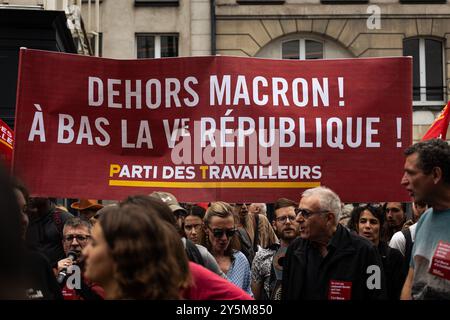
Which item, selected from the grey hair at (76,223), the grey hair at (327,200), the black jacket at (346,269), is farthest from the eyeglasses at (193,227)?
the black jacket at (346,269)

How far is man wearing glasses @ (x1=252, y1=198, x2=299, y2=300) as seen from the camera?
22.7ft

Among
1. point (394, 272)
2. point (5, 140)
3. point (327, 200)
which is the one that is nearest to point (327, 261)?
point (327, 200)

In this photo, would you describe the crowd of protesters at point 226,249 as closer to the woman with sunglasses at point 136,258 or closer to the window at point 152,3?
the woman with sunglasses at point 136,258

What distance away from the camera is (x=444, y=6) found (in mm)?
25734

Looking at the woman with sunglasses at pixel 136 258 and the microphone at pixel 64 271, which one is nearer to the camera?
the woman with sunglasses at pixel 136 258

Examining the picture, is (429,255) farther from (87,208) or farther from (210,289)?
(87,208)

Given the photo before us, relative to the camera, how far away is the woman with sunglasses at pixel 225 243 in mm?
6785

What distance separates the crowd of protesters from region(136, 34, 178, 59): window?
1677 cm

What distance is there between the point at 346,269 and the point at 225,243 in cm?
158

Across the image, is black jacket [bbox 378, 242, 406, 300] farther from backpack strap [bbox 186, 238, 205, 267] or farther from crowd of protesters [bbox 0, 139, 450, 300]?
backpack strap [bbox 186, 238, 205, 267]

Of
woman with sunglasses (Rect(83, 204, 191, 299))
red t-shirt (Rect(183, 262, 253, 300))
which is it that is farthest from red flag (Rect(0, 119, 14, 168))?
woman with sunglasses (Rect(83, 204, 191, 299))

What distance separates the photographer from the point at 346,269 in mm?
5418

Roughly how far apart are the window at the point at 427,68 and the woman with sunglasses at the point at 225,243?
19.7m
